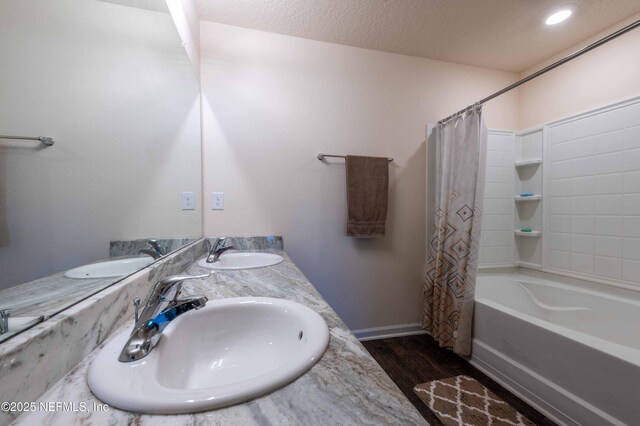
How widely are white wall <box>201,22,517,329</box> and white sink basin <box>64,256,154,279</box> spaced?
91cm

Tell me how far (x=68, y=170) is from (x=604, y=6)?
2.75 meters

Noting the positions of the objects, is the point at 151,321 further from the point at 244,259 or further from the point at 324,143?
the point at 324,143

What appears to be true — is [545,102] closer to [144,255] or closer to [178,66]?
[178,66]

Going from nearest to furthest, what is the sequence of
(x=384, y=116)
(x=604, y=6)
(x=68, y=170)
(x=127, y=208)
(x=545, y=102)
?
(x=68, y=170) → (x=127, y=208) → (x=604, y=6) → (x=384, y=116) → (x=545, y=102)

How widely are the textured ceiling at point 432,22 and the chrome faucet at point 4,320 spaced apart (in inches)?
68.5

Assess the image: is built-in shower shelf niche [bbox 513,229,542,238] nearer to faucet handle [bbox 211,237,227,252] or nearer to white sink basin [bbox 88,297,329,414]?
white sink basin [bbox 88,297,329,414]

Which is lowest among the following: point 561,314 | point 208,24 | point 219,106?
point 561,314

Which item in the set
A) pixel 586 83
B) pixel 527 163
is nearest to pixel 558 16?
pixel 586 83

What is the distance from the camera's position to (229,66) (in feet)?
5.13

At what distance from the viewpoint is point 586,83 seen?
171cm

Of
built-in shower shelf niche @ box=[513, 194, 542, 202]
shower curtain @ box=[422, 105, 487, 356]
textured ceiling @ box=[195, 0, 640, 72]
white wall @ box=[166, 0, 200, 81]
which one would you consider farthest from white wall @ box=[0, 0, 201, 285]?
built-in shower shelf niche @ box=[513, 194, 542, 202]

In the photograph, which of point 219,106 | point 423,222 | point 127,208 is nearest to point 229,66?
point 219,106

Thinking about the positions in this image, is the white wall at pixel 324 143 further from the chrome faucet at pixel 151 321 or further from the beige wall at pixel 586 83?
the chrome faucet at pixel 151 321

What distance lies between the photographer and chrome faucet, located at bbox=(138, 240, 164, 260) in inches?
31.3
